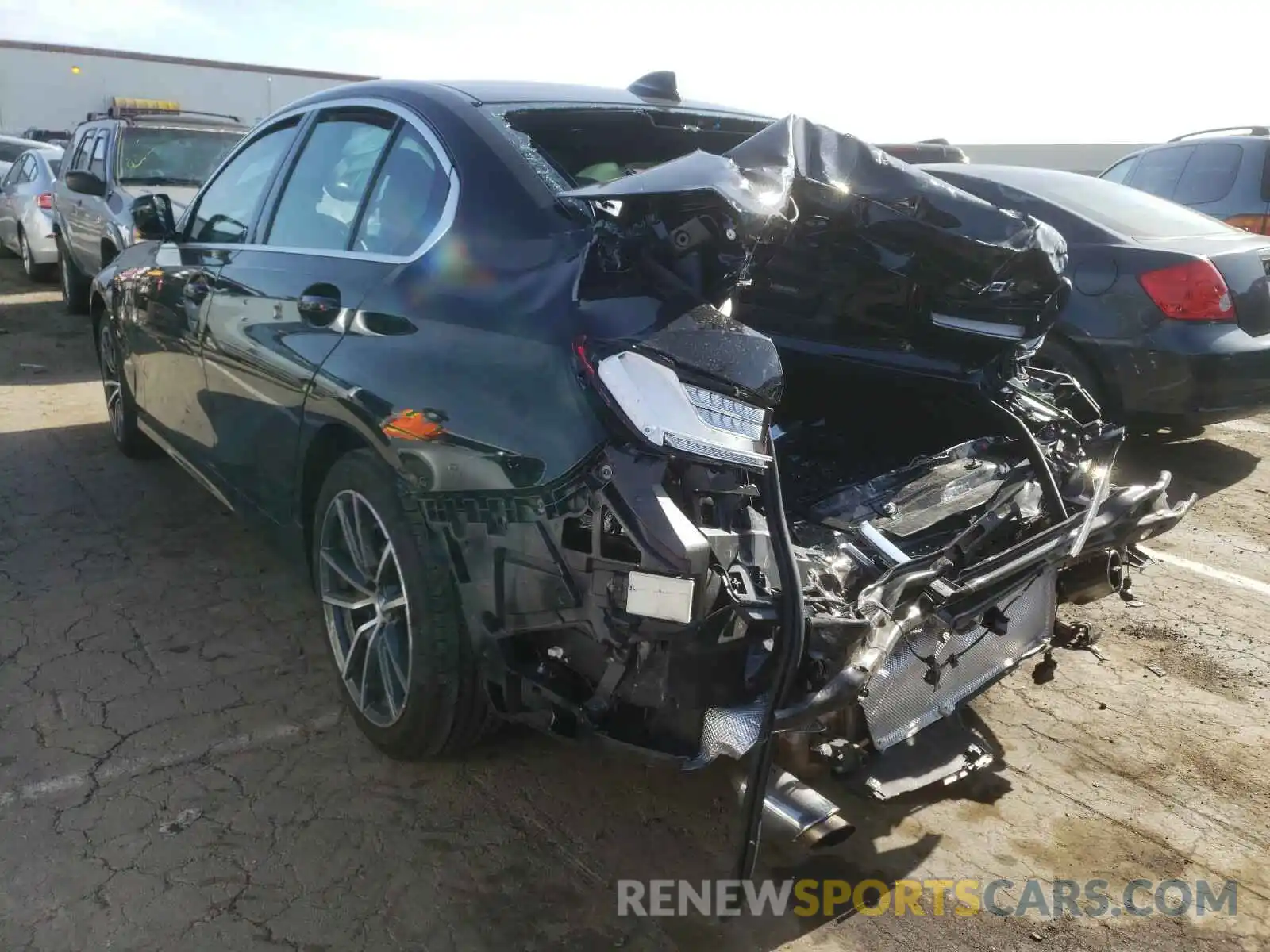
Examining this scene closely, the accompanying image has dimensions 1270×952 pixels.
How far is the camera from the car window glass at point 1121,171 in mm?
8791

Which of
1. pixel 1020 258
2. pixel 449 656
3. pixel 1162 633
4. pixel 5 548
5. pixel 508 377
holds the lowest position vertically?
pixel 5 548

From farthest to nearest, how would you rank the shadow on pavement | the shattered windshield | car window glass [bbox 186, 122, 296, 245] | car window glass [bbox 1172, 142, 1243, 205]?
car window glass [bbox 1172, 142, 1243, 205]
the shadow on pavement
car window glass [bbox 186, 122, 296, 245]
the shattered windshield

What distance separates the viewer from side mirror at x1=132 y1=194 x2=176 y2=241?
4406 mm

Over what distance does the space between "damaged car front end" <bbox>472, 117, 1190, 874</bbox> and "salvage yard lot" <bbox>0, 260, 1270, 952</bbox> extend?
0.36 m

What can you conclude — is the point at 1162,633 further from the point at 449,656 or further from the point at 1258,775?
the point at 449,656

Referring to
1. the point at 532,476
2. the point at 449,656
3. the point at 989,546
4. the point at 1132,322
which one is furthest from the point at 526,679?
the point at 1132,322

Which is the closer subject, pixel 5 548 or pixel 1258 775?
pixel 1258 775

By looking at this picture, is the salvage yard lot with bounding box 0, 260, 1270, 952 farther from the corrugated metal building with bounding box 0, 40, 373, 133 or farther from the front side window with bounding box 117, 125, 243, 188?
the corrugated metal building with bounding box 0, 40, 373, 133

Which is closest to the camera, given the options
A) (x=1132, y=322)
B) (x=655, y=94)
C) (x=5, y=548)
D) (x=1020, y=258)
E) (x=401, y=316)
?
(x=401, y=316)

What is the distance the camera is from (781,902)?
8.08ft

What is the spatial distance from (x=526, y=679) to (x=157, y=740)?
139 centimetres

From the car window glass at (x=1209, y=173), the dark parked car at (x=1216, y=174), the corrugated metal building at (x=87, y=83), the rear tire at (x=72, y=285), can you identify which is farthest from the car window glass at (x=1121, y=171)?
the corrugated metal building at (x=87, y=83)

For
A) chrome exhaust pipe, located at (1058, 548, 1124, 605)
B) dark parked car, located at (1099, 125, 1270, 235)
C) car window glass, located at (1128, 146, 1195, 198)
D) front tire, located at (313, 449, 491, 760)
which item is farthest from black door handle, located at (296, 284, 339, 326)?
car window glass, located at (1128, 146, 1195, 198)

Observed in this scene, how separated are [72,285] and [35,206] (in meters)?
2.23
